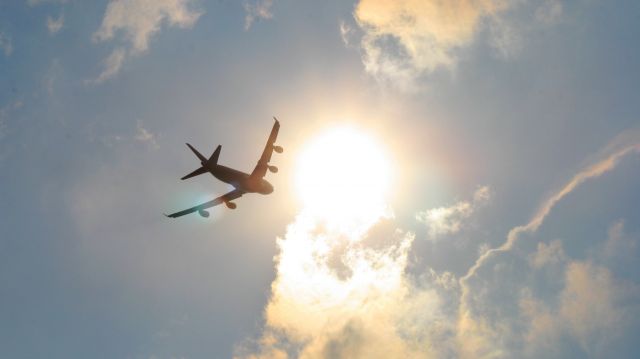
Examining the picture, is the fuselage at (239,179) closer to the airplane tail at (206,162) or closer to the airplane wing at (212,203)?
the airplane tail at (206,162)

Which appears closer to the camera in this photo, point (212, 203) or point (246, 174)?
point (246, 174)

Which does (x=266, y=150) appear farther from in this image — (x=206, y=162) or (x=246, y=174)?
(x=206, y=162)

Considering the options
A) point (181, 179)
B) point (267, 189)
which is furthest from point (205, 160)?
point (267, 189)

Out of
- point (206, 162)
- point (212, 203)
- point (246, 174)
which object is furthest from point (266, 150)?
point (212, 203)

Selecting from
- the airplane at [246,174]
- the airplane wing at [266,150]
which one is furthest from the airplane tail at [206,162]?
the airplane wing at [266,150]

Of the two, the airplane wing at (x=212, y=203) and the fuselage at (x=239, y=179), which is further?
the airplane wing at (x=212, y=203)

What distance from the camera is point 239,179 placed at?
71.7m

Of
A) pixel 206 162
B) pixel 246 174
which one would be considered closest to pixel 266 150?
pixel 246 174

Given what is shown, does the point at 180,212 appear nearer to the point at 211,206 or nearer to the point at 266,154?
the point at 211,206

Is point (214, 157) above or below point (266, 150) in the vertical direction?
below

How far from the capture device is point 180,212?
80000mm

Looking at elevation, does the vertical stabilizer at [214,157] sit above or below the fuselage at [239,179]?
above

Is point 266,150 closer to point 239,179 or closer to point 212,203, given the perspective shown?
point 239,179

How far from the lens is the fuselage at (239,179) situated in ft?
233
